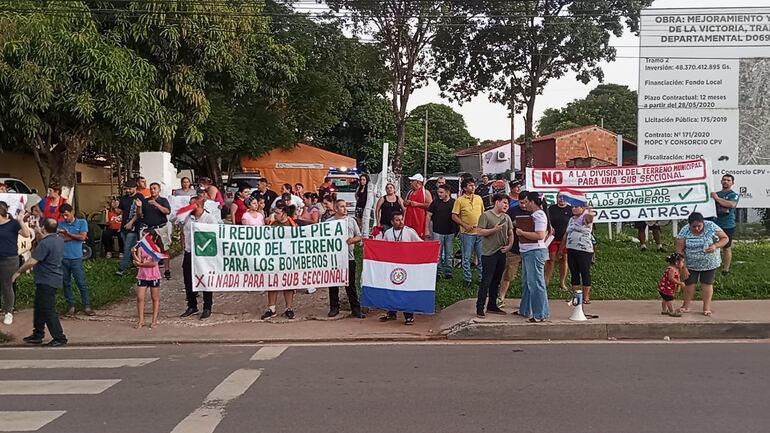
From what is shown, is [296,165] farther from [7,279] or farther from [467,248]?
[7,279]

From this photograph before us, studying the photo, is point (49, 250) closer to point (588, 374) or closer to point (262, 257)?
point (262, 257)

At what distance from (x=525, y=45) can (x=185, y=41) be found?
56.1 ft

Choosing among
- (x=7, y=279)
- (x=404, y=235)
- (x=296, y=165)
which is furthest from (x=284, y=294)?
(x=296, y=165)

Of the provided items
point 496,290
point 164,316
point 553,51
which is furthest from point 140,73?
point 553,51

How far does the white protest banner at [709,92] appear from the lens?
14852mm

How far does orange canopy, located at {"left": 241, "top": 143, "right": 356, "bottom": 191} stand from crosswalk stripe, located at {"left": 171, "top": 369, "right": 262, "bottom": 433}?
2302 cm

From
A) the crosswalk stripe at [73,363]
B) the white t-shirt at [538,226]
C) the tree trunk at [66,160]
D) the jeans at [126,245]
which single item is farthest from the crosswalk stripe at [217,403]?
the tree trunk at [66,160]

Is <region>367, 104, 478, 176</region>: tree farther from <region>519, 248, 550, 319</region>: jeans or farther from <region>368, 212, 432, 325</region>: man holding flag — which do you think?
<region>519, 248, 550, 319</region>: jeans

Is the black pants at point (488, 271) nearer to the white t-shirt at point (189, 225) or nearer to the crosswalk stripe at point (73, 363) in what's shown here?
the white t-shirt at point (189, 225)

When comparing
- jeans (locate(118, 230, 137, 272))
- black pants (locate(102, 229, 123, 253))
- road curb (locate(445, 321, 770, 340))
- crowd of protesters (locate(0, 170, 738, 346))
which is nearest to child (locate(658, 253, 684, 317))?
crowd of protesters (locate(0, 170, 738, 346))

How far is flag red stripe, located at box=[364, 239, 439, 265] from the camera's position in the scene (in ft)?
33.4

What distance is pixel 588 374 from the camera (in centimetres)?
704

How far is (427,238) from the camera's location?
12742mm

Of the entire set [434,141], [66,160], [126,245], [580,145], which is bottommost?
[126,245]
